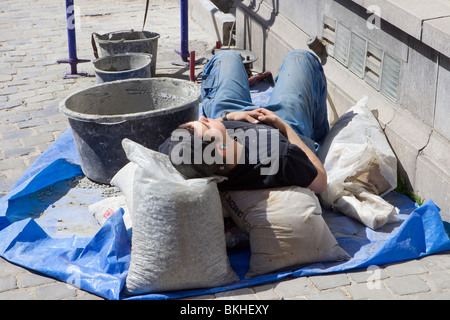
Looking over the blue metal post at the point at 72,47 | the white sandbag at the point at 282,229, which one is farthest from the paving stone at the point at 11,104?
the white sandbag at the point at 282,229

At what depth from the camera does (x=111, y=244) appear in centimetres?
374

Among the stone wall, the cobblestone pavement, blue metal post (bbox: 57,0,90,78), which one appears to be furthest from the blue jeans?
blue metal post (bbox: 57,0,90,78)

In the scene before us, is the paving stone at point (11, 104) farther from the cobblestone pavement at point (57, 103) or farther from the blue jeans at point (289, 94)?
the blue jeans at point (289, 94)

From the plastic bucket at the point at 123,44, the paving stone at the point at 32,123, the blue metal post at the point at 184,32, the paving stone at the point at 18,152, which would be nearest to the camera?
the paving stone at the point at 18,152

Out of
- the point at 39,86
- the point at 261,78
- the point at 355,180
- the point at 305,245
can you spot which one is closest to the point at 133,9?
the point at 39,86

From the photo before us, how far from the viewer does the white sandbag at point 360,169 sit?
4.11m

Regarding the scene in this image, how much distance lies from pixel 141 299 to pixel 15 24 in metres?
7.06

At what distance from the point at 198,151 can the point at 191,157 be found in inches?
2.2

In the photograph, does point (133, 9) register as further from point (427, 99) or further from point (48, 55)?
point (427, 99)

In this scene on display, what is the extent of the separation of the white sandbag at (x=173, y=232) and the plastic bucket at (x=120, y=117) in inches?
39.4

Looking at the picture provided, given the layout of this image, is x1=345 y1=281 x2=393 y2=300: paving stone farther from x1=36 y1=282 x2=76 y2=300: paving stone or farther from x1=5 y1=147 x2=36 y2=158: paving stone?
x1=5 y1=147 x2=36 y2=158: paving stone

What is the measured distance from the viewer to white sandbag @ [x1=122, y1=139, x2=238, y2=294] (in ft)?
11.0

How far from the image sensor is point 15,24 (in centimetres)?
935

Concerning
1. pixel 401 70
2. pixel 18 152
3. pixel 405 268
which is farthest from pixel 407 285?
pixel 18 152
